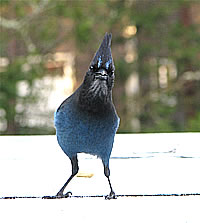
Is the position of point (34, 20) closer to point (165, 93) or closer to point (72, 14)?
point (72, 14)

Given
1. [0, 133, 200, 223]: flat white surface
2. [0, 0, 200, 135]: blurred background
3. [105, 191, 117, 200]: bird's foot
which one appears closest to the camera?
[0, 133, 200, 223]: flat white surface

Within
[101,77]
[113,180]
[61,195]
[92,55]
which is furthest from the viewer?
[92,55]

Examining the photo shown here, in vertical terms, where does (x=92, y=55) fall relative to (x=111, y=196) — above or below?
above

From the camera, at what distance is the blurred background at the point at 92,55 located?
3.73 m

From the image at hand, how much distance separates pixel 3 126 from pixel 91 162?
2.41 m

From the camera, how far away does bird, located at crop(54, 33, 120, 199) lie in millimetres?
1065

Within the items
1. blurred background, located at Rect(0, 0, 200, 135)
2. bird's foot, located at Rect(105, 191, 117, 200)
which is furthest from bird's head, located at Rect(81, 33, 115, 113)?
blurred background, located at Rect(0, 0, 200, 135)

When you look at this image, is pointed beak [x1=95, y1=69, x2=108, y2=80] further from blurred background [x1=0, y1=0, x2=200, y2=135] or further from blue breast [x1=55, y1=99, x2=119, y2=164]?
blurred background [x1=0, y1=0, x2=200, y2=135]

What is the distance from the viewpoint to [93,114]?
43.9 inches

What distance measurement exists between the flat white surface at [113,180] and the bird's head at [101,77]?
297 mm

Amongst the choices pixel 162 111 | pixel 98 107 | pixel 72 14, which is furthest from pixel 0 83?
pixel 98 107

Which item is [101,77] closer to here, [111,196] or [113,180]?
[111,196]

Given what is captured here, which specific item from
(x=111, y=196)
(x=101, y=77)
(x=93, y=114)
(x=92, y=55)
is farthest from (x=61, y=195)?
(x=92, y=55)

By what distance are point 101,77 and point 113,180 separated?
0.47 m
